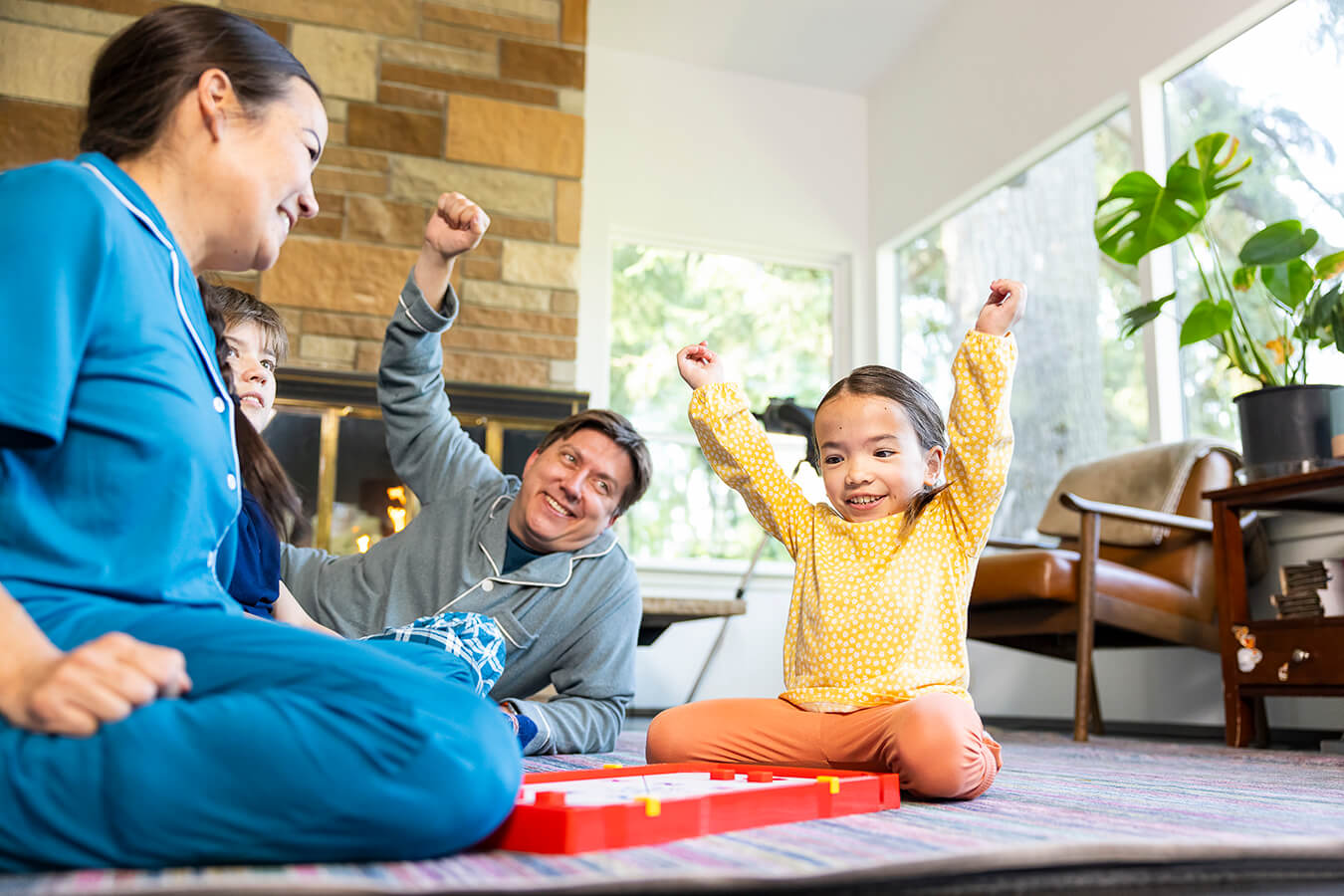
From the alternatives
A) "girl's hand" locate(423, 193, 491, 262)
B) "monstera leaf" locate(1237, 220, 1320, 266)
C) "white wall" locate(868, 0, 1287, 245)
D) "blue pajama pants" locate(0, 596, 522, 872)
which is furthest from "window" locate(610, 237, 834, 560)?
"blue pajama pants" locate(0, 596, 522, 872)

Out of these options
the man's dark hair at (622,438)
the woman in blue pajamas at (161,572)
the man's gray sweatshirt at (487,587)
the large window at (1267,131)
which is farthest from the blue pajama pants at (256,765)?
the large window at (1267,131)

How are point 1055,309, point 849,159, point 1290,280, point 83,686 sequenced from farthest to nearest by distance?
point 849,159 → point 1055,309 → point 1290,280 → point 83,686

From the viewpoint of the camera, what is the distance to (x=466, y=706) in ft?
2.69

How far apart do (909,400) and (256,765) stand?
1.05m

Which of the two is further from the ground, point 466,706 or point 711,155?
point 711,155

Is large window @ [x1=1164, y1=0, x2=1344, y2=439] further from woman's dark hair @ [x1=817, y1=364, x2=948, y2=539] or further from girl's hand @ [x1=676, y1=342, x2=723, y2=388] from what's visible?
girl's hand @ [x1=676, y1=342, x2=723, y2=388]

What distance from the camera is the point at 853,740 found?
1.37m

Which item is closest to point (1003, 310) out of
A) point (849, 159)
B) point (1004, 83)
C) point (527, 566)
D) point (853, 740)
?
point (853, 740)

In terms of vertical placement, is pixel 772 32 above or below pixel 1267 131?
above

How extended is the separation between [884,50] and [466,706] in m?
4.91

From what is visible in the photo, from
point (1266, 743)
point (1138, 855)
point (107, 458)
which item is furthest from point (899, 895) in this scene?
point (1266, 743)

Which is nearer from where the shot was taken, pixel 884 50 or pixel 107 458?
pixel 107 458

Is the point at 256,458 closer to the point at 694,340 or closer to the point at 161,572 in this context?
the point at 161,572

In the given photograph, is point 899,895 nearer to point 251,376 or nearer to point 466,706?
point 466,706
